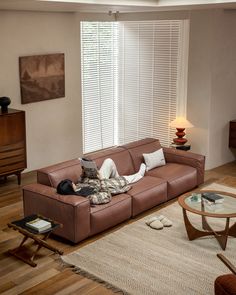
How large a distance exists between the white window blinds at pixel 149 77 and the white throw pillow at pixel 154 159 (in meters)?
1.40

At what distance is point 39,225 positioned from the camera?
464 centimetres

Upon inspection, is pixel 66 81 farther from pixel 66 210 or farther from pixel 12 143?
pixel 66 210

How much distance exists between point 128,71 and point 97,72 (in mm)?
555

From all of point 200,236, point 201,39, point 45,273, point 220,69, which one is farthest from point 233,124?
point 45,273

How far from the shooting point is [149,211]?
5.88 m

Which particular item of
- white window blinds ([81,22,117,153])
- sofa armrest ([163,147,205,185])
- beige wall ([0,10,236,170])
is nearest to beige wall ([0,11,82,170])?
beige wall ([0,10,236,170])

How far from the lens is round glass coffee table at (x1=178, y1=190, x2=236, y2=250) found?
191 inches

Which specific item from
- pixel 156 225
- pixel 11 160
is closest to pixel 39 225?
pixel 156 225

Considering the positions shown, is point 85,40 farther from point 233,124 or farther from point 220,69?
point 233,124

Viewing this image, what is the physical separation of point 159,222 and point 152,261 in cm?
81

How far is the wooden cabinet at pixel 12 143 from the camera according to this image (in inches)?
257

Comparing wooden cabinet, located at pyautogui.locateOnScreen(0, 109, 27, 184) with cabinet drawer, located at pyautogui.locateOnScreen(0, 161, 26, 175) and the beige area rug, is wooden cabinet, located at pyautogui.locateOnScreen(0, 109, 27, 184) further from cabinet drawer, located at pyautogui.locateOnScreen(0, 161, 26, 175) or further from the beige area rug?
the beige area rug

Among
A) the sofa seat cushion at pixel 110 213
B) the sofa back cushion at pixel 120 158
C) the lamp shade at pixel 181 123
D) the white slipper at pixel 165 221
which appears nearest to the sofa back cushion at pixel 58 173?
the sofa back cushion at pixel 120 158

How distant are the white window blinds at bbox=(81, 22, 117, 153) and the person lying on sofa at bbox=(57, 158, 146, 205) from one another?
2517 mm
